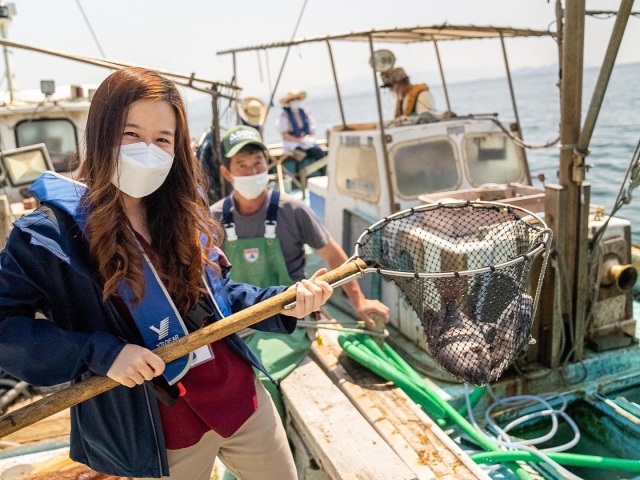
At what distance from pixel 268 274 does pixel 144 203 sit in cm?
199

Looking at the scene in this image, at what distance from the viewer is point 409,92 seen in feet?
22.7

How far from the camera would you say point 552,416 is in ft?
13.4

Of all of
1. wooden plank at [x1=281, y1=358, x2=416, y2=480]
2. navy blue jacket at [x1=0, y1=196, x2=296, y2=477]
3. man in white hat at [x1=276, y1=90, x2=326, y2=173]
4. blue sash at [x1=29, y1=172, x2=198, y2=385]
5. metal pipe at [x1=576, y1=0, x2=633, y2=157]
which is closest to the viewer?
navy blue jacket at [x1=0, y1=196, x2=296, y2=477]

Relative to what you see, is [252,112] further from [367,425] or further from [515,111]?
[367,425]

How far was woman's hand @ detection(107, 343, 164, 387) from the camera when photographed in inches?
65.6

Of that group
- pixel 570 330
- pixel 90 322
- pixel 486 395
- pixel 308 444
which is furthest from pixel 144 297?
pixel 570 330

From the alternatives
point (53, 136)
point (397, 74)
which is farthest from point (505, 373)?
point (53, 136)

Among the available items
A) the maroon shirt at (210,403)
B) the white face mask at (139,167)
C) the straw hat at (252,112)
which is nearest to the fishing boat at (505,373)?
the maroon shirt at (210,403)

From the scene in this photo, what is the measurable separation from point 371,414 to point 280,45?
4.66 metres

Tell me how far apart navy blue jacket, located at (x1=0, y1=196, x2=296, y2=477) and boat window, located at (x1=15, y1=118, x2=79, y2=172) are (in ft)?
25.9

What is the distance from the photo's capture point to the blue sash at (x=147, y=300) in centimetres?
175

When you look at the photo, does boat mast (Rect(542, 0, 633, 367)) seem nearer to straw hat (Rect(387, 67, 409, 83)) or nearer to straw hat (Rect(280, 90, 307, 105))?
straw hat (Rect(387, 67, 409, 83))

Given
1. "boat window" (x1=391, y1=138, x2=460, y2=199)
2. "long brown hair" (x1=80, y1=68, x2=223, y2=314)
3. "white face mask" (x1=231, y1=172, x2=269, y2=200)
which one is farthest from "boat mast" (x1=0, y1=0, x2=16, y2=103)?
"long brown hair" (x1=80, y1=68, x2=223, y2=314)

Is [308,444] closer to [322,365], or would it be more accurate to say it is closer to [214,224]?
[322,365]
